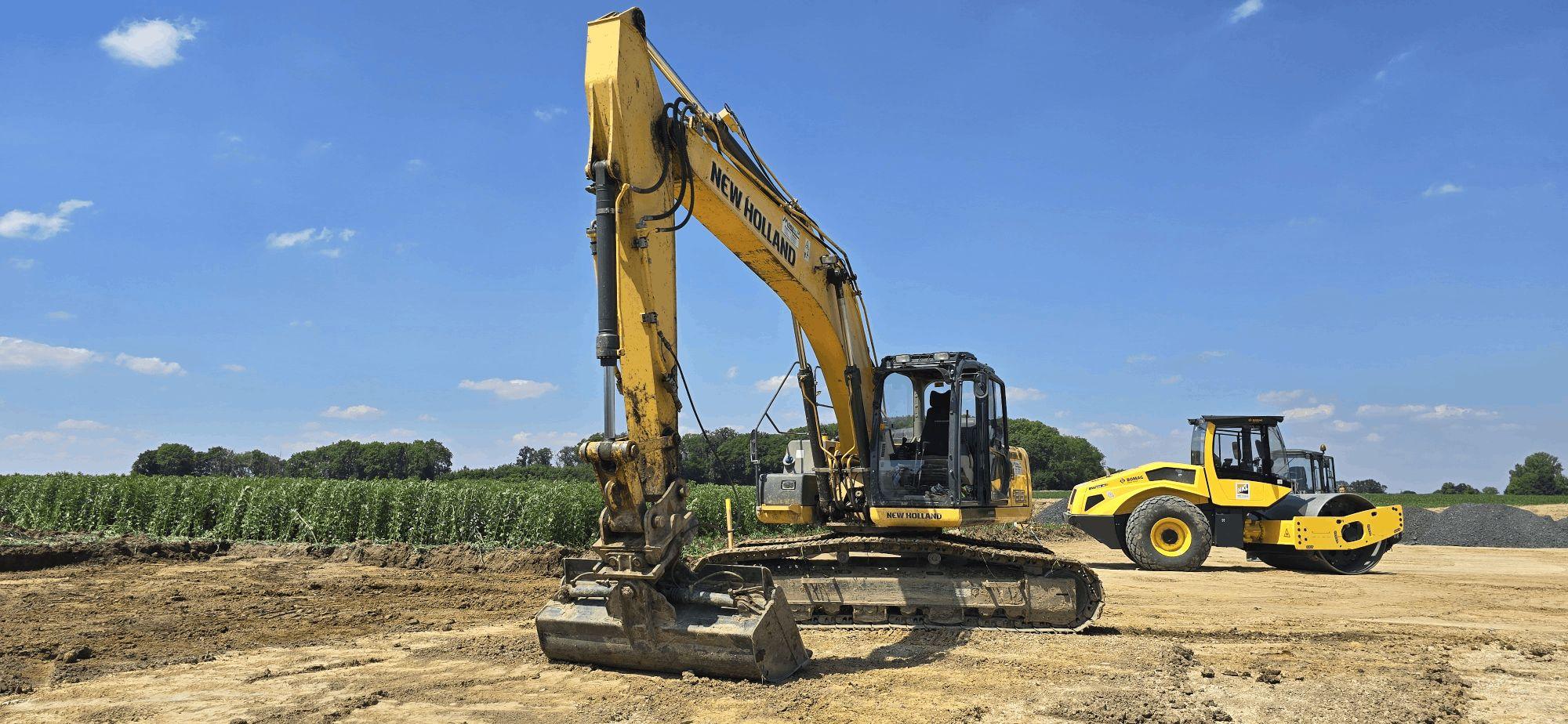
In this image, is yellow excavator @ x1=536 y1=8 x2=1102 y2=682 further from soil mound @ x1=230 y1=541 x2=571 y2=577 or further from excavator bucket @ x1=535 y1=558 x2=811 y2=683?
soil mound @ x1=230 y1=541 x2=571 y2=577

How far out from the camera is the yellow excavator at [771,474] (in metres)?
6.37

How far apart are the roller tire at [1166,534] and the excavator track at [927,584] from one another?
7.14m

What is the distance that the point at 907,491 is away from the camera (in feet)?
31.1

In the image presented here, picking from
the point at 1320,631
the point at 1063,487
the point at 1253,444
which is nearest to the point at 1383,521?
the point at 1253,444

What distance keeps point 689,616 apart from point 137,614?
23.7 feet

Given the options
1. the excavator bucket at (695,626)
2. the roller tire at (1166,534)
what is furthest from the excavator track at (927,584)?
the roller tire at (1166,534)

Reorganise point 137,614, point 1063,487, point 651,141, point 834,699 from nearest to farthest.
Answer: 1. point 834,699
2. point 651,141
3. point 137,614
4. point 1063,487

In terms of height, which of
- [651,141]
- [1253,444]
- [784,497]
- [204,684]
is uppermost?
[651,141]

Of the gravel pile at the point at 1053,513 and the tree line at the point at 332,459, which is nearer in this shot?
the gravel pile at the point at 1053,513

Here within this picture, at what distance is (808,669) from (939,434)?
3.51 metres

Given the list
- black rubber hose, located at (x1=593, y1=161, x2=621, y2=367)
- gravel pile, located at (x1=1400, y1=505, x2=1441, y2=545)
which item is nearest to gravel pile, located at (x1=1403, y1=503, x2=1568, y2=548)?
gravel pile, located at (x1=1400, y1=505, x2=1441, y2=545)

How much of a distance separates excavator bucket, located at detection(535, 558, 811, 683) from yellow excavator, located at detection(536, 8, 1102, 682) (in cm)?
1

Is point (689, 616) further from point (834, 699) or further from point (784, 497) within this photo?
point (784, 497)

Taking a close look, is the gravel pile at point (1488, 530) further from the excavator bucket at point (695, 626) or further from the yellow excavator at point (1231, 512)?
the excavator bucket at point (695, 626)
